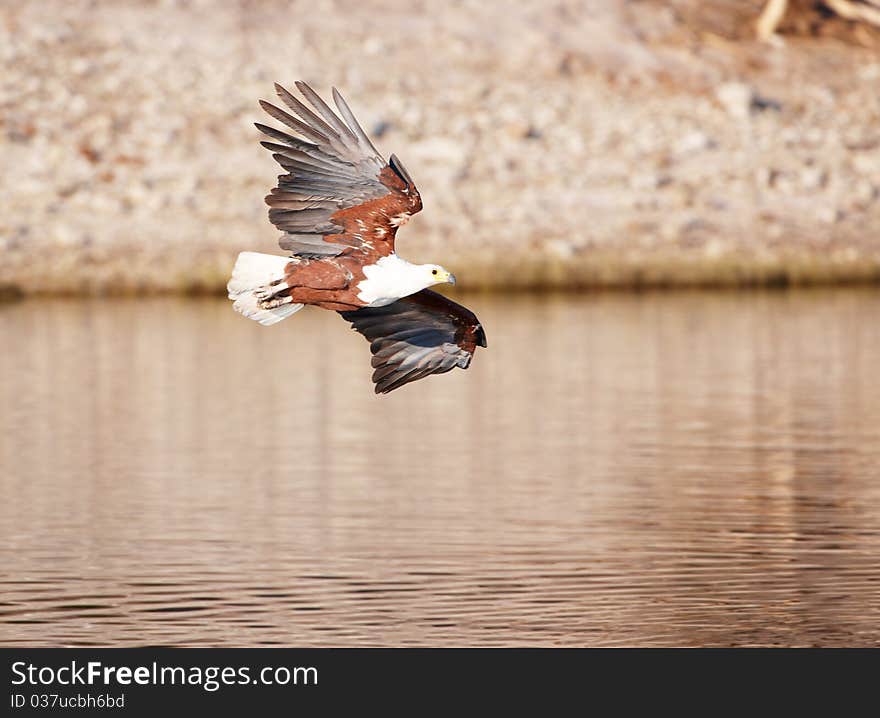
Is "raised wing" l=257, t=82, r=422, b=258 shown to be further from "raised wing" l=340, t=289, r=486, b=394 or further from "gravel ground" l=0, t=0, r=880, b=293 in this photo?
"gravel ground" l=0, t=0, r=880, b=293

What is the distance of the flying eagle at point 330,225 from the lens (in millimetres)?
14297

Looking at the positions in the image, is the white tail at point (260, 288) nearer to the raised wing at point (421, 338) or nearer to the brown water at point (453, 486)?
the raised wing at point (421, 338)

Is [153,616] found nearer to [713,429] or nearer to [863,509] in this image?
[863,509]

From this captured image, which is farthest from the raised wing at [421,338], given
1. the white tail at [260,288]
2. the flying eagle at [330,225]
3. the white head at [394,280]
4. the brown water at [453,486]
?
the brown water at [453,486]

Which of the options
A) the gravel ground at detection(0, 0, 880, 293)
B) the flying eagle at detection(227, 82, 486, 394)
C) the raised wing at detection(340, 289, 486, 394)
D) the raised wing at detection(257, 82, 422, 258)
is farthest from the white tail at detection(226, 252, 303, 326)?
the gravel ground at detection(0, 0, 880, 293)

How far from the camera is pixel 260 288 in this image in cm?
1432

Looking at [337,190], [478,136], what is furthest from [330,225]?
[478,136]

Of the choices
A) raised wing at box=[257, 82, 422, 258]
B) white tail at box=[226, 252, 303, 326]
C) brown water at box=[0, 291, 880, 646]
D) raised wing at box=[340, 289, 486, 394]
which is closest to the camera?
white tail at box=[226, 252, 303, 326]

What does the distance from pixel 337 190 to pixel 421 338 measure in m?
1.39

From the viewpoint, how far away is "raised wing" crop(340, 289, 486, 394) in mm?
15477

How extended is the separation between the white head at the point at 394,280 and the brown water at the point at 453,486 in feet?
6.83

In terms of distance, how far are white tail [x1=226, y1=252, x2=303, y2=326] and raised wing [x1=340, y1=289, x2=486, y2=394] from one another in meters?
1.16

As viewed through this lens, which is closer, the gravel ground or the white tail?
the white tail
